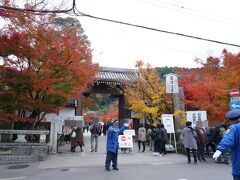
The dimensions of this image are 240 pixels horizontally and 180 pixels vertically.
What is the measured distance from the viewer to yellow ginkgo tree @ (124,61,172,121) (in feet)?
65.0

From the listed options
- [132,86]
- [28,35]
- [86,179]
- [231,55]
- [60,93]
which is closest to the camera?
[86,179]

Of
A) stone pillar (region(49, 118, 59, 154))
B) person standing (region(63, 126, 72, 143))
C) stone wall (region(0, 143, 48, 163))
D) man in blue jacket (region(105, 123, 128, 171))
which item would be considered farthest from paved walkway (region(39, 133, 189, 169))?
person standing (region(63, 126, 72, 143))

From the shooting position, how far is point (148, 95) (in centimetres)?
2058

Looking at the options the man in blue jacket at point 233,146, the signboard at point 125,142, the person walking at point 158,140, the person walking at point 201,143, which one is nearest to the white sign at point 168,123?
the person walking at point 158,140

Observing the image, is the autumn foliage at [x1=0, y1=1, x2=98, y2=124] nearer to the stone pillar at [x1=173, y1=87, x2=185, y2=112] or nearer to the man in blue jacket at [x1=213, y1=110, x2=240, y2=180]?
the stone pillar at [x1=173, y1=87, x2=185, y2=112]

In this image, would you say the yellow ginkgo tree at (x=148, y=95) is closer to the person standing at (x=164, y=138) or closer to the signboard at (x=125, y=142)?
the signboard at (x=125, y=142)

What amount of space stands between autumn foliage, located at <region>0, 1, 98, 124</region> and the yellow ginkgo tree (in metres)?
6.55

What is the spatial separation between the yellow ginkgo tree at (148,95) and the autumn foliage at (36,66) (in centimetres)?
655

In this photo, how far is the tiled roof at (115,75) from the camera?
2509 cm

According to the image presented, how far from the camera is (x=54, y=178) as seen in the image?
8969 mm

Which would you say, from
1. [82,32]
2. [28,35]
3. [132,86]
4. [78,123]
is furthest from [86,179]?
[82,32]

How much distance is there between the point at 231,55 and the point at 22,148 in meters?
12.8

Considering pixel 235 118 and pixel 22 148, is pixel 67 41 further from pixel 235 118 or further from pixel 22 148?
pixel 235 118

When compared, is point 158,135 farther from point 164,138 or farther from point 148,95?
point 148,95
